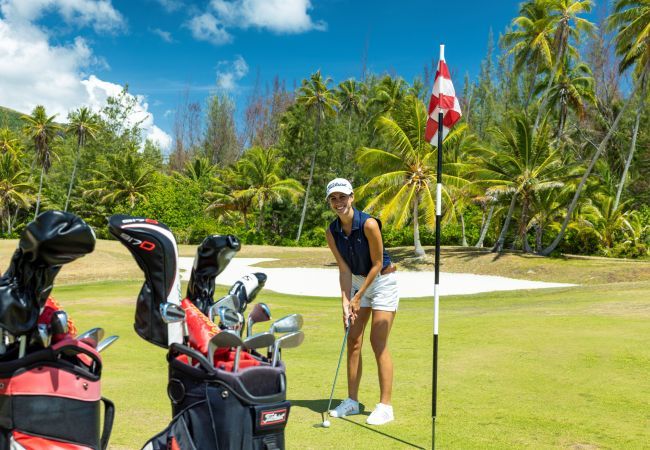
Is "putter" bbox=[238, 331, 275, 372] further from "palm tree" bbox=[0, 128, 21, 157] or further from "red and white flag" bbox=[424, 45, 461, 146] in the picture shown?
"palm tree" bbox=[0, 128, 21, 157]

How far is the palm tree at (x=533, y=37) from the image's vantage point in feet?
127

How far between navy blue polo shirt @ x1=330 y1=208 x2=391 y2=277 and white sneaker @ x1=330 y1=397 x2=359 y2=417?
3.71ft

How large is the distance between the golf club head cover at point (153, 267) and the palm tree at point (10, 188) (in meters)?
65.7

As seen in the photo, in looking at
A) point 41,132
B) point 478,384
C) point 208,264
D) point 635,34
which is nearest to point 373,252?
point 208,264

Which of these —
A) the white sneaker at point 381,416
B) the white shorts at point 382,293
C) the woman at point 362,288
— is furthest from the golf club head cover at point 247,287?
the white sneaker at point 381,416

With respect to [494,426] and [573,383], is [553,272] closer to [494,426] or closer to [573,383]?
[573,383]

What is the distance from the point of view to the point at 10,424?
7.34 ft

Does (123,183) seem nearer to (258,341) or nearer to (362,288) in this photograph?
(362,288)

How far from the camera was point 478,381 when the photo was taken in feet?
21.6

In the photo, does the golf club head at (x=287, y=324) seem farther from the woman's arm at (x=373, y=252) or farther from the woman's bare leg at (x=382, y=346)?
the woman's bare leg at (x=382, y=346)

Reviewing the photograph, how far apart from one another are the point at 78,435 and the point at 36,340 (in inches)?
15.8

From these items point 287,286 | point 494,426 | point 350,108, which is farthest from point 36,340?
point 350,108

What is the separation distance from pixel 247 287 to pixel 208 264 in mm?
254

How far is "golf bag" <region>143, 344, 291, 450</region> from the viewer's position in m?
2.58
